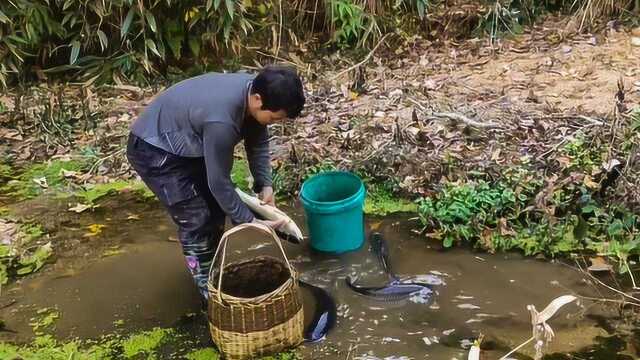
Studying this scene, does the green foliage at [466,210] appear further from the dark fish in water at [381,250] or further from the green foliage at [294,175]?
the green foliage at [294,175]

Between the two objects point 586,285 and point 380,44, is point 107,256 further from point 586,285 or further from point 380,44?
point 380,44

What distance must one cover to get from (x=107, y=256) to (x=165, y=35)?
283 cm

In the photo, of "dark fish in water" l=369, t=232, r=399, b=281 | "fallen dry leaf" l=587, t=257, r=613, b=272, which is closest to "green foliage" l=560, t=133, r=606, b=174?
"fallen dry leaf" l=587, t=257, r=613, b=272

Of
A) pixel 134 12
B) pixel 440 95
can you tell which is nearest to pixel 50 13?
pixel 134 12

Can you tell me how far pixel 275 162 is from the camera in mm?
5086

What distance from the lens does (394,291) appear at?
383 cm

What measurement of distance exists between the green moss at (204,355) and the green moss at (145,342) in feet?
0.62

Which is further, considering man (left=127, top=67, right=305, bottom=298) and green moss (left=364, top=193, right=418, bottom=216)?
green moss (left=364, top=193, right=418, bottom=216)

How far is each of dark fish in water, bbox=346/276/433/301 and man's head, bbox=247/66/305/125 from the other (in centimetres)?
116

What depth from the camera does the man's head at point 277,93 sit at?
3080mm

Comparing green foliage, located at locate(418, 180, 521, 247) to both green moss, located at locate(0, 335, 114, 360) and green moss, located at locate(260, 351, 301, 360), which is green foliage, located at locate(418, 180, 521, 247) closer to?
green moss, located at locate(260, 351, 301, 360)

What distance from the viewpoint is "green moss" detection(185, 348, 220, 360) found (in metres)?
3.47

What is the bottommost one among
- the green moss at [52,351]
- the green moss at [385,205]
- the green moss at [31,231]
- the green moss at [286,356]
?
the green moss at [52,351]

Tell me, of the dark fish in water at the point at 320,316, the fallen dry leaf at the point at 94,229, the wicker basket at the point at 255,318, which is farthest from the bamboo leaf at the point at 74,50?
the wicker basket at the point at 255,318
